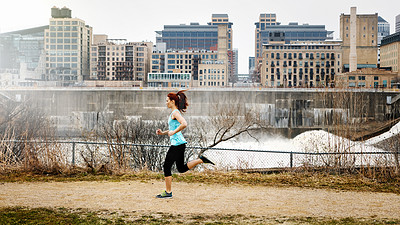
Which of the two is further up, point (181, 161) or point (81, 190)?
point (181, 161)

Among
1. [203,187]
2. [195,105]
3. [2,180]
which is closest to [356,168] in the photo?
[203,187]

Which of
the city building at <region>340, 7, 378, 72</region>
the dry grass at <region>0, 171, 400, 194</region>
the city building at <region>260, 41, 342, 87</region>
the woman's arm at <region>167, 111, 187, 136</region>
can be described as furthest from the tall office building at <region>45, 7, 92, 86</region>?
the woman's arm at <region>167, 111, 187, 136</region>

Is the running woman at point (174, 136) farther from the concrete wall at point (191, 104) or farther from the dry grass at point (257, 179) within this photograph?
the concrete wall at point (191, 104)

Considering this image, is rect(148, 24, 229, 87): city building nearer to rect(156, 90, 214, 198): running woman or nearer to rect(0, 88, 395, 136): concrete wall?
rect(0, 88, 395, 136): concrete wall

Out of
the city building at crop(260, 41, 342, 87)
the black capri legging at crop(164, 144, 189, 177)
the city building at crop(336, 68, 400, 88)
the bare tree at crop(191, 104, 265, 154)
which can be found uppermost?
the city building at crop(260, 41, 342, 87)

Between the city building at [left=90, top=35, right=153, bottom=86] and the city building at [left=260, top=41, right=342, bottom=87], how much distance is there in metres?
46.2

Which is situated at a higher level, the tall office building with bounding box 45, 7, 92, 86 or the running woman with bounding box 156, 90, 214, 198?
the tall office building with bounding box 45, 7, 92, 86

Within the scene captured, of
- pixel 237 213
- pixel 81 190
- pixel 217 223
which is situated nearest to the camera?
pixel 217 223

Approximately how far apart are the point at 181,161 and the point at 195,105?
67.9m

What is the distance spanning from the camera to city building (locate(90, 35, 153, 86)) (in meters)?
171

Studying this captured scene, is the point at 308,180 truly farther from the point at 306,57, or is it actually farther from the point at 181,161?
the point at 306,57

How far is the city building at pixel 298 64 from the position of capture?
5802 inches

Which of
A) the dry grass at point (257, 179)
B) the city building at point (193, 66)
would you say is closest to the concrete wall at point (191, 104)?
the dry grass at point (257, 179)

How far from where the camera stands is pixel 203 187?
35.4 feet
